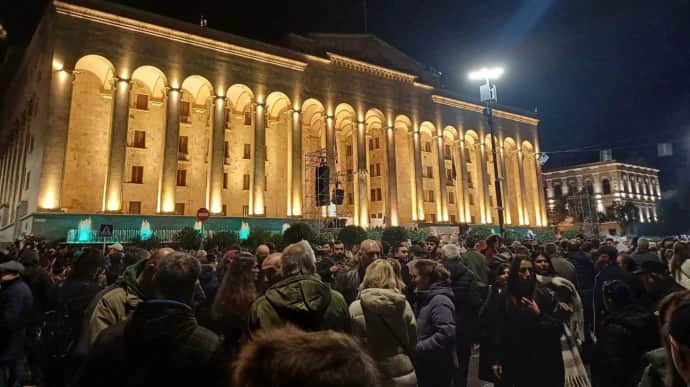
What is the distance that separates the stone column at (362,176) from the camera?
113ft

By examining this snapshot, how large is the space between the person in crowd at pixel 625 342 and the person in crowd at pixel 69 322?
4.90 m

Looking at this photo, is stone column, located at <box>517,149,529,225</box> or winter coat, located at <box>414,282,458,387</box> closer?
winter coat, located at <box>414,282,458,387</box>

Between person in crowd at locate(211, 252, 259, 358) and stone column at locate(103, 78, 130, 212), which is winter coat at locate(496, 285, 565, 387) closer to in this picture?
person in crowd at locate(211, 252, 259, 358)

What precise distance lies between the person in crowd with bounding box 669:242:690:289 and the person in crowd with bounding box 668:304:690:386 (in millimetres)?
5714

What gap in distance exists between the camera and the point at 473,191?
147 feet

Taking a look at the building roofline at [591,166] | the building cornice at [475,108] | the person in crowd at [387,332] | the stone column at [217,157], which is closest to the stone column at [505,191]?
the building cornice at [475,108]

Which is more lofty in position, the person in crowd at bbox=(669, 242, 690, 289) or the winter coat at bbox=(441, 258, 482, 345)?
the person in crowd at bbox=(669, 242, 690, 289)

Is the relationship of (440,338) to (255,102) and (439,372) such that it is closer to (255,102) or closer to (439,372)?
(439,372)

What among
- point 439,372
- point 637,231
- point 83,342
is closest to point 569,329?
point 439,372

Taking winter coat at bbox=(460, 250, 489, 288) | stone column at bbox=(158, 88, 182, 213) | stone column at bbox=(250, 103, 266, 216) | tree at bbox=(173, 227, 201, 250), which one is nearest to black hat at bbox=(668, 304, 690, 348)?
winter coat at bbox=(460, 250, 489, 288)

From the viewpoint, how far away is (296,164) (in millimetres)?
31812

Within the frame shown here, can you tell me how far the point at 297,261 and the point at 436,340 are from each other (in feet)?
5.39

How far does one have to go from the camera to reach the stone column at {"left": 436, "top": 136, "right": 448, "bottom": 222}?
129 feet

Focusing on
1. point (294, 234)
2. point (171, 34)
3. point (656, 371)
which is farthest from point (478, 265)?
point (171, 34)
